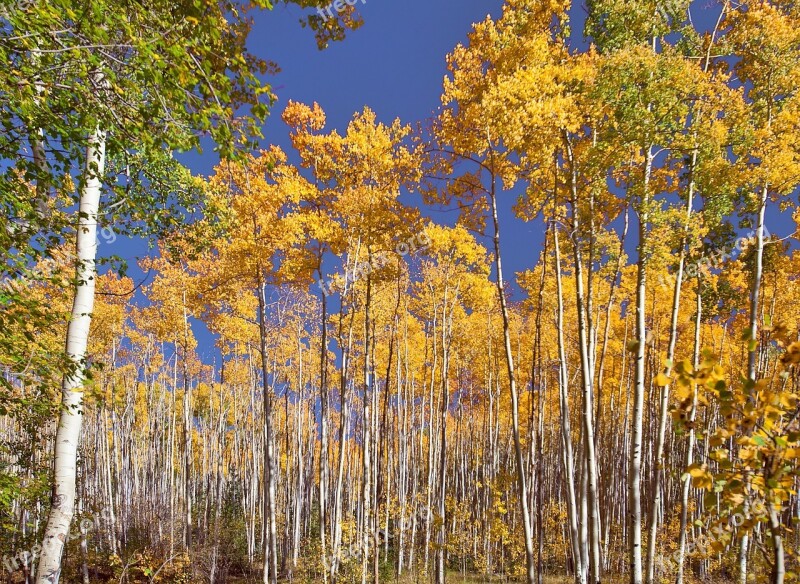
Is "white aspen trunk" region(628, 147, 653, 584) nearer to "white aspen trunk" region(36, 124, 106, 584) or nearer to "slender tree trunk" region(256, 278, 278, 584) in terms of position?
"white aspen trunk" region(36, 124, 106, 584)

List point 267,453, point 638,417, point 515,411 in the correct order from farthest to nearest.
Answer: point 267,453 → point 515,411 → point 638,417

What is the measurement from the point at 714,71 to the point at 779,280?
7.82 meters

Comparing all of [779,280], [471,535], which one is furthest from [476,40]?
[471,535]

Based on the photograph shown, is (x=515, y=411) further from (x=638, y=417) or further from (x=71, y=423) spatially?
(x=71, y=423)

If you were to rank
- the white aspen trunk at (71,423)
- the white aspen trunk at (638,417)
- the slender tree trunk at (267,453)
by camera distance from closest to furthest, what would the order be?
the white aspen trunk at (71,423)
the white aspen trunk at (638,417)
the slender tree trunk at (267,453)

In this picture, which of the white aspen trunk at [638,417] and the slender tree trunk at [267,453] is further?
the slender tree trunk at [267,453]

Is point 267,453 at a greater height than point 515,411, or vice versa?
point 515,411

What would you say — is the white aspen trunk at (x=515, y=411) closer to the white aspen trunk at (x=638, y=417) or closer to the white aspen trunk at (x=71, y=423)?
the white aspen trunk at (x=638, y=417)

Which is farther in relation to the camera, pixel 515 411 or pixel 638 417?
pixel 515 411

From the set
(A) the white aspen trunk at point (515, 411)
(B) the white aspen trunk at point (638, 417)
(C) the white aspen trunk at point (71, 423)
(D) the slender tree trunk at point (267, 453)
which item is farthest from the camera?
(D) the slender tree trunk at point (267, 453)

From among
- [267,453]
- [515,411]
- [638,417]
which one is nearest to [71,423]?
[515,411]

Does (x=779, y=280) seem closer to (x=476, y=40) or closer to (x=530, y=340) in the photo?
(x=530, y=340)

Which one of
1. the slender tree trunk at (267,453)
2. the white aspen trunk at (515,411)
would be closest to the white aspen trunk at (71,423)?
the white aspen trunk at (515,411)

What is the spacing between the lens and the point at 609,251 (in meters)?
6.73
